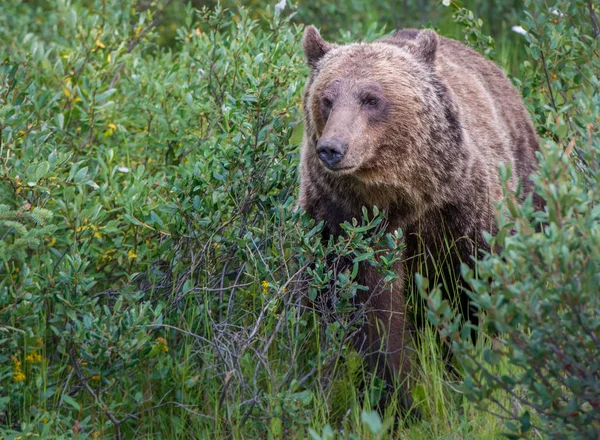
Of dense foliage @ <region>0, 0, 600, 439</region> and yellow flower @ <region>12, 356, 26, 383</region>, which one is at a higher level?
dense foliage @ <region>0, 0, 600, 439</region>

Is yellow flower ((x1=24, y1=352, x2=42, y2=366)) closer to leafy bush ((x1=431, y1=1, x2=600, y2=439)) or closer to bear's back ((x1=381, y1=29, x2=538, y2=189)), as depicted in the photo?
leafy bush ((x1=431, y1=1, x2=600, y2=439))

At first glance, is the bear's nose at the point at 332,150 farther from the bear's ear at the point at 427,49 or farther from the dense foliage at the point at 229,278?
the bear's ear at the point at 427,49

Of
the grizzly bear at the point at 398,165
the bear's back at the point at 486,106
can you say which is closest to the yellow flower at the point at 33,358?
the grizzly bear at the point at 398,165

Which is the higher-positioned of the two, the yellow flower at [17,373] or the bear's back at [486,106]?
the bear's back at [486,106]

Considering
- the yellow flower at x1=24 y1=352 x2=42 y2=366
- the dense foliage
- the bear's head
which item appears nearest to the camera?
the dense foliage

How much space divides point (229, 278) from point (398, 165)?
4.12ft

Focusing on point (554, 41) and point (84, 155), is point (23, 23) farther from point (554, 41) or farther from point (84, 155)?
point (554, 41)

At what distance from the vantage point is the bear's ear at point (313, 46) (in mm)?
4777

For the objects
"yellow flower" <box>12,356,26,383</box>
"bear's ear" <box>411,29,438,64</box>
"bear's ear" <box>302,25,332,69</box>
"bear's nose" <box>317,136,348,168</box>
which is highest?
"bear's ear" <box>411,29,438,64</box>

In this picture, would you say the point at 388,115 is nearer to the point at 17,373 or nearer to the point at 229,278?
the point at 229,278

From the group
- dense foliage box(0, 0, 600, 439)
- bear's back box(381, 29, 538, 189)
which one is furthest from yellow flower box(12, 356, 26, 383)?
bear's back box(381, 29, 538, 189)

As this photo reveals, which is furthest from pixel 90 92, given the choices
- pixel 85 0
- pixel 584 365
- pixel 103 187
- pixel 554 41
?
pixel 85 0

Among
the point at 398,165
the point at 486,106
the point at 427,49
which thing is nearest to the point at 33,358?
the point at 398,165

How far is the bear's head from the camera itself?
4258mm
